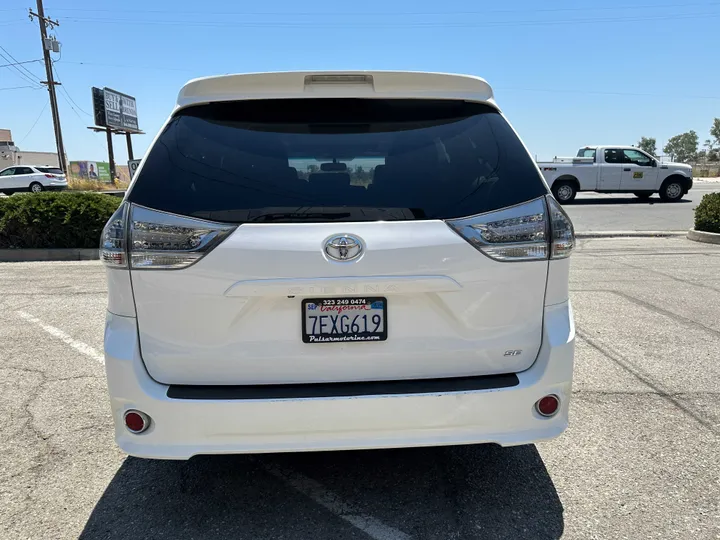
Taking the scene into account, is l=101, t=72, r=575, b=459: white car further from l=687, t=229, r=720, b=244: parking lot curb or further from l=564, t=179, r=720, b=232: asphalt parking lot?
l=564, t=179, r=720, b=232: asphalt parking lot

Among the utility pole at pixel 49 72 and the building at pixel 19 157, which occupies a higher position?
the utility pole at pixel 49 72

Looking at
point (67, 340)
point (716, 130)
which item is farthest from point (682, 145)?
point (67, 340)

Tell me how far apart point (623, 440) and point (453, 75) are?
7.56 feet

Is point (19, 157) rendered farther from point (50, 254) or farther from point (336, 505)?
point (336, 505)

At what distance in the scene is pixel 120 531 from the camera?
8.19 feet

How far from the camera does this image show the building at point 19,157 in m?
55.5

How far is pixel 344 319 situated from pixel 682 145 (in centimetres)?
16687

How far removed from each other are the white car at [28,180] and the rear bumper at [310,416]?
36083mm

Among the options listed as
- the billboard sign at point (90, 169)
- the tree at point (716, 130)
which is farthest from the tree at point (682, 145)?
the billboard sign at point (90, 169)

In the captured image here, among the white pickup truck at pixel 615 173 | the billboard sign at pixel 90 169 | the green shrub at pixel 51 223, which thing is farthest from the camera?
the billboard sign at pixel 90 169

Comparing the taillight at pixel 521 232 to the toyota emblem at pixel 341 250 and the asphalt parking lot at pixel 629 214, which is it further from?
the asphalt parking lot at pixel 629 214

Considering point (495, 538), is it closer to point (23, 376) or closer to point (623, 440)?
point (623, 440)

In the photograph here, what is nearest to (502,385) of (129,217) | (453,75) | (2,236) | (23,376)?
(453,75)

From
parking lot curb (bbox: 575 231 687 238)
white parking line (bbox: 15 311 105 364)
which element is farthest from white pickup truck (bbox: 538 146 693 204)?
white parking line (bbox: 15 311 105 364)
